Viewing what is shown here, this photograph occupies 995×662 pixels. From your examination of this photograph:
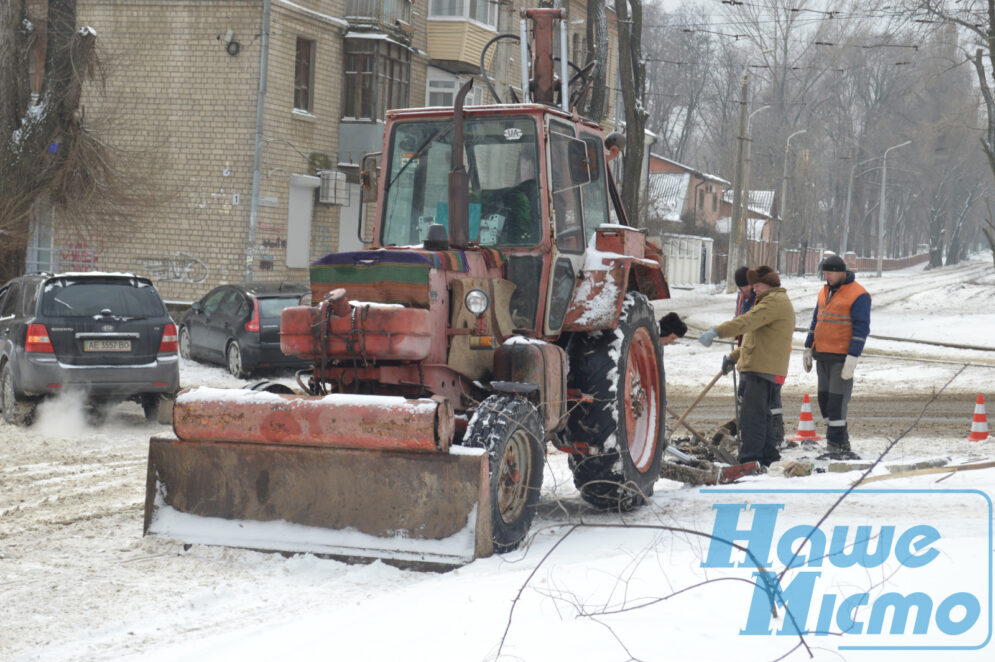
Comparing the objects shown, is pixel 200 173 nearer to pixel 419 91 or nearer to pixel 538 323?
pixel 419 91

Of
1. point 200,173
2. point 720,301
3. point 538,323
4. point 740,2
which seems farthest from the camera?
point 720,301

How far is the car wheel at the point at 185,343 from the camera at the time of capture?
2034cm

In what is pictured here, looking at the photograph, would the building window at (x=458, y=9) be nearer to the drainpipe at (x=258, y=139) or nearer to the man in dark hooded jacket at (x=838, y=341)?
the drainpipe at (x=258, y=139)

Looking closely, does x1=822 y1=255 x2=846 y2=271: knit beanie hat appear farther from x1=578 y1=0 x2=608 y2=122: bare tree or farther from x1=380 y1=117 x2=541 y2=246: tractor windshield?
x1=578 y1=0 x2=608 y2=122: bare tree

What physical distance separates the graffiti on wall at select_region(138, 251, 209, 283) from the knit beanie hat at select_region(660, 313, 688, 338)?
19.4 m

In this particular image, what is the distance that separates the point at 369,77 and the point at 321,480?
2433 centimetres

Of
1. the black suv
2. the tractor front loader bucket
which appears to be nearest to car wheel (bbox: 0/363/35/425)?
the black suv

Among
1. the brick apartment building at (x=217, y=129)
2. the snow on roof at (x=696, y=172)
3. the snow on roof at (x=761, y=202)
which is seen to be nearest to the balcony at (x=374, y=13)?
the brick apartment building at (x=217, y=129)

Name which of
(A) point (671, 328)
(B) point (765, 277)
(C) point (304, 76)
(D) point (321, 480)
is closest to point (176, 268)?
(C) point (304, 76)

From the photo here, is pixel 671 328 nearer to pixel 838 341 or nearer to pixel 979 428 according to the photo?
pixel 838 341

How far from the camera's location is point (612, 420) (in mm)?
8039

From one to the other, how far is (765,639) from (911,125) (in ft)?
303

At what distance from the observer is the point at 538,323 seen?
791 cm

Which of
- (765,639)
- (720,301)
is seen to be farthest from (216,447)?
(720,301)
